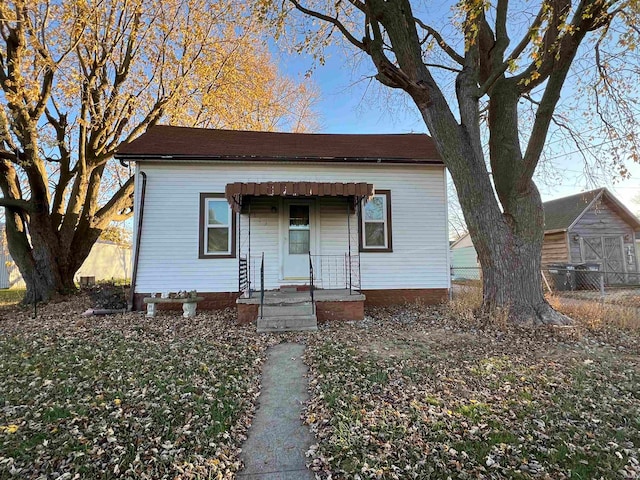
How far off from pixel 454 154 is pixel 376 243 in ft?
10.6

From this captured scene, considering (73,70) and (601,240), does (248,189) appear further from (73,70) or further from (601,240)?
Answer: (601,240)

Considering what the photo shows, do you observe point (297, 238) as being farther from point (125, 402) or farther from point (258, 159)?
point (125, 402)

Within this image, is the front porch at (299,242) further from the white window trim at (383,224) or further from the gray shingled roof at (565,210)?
the gray shingled roof at (565,210)

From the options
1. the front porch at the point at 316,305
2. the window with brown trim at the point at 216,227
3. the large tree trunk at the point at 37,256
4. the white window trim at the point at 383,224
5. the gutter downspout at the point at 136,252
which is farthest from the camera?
the large tree trunk at the point at 37,256

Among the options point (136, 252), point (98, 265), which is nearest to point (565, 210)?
point (136, 252)

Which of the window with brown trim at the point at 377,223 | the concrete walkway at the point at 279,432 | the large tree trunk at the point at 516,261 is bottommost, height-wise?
the concrete walkway at the point at 279,432

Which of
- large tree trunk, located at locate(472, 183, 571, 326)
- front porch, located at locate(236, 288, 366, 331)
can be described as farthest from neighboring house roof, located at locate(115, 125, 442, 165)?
front porch, located at locate(236, 288, 366, 331)

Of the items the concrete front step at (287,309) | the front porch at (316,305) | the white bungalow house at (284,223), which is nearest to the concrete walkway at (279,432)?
the concrete front step at (287,309)

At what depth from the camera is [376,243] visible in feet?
29.3

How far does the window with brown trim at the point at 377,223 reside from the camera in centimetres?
888

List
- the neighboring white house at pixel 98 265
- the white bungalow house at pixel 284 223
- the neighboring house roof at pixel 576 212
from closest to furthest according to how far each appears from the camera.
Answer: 1. the white bungalow house at pixel 284 223
2. the neighboring house roof at pixel 576 212
3. the neighboring white house at pixel 98 265

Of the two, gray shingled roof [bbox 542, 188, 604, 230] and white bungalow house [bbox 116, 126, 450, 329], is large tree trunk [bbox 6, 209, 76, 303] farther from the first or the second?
gray shingled roof [bbox 542, 188, 604, 230]

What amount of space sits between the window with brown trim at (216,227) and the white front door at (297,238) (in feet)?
4.28

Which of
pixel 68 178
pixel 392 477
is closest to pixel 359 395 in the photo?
pixel 392 477
